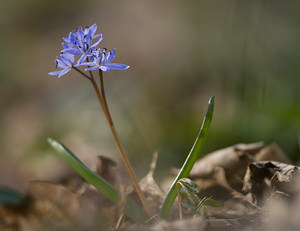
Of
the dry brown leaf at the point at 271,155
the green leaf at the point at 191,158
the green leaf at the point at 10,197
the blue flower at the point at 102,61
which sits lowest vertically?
the green leaf at the point at 10,197

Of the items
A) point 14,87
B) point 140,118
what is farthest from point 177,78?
point 14,87

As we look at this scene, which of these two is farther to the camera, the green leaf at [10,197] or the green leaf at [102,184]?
the green leaf at [10,197]

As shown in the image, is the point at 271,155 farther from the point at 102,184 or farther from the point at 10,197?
the point at 10,197

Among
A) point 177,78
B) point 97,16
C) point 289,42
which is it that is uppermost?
point 97,16

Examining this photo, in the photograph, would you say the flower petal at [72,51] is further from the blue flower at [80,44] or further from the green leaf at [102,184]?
the green leaf at [102,184]

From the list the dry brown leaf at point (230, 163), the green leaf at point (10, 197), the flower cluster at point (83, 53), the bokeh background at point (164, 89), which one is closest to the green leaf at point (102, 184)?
the flower cluster at point (83, 53)

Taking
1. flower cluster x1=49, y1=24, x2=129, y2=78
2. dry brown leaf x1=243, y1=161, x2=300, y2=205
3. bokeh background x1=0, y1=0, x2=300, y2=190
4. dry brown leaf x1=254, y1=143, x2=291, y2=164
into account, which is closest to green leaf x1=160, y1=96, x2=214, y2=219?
dry brown leaf x1=243, y1=161, x2=300, y2=205

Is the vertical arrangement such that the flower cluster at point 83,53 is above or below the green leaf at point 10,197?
above

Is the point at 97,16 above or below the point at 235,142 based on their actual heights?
above

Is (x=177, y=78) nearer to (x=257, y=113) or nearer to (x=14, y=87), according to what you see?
(x=257, y=113)
